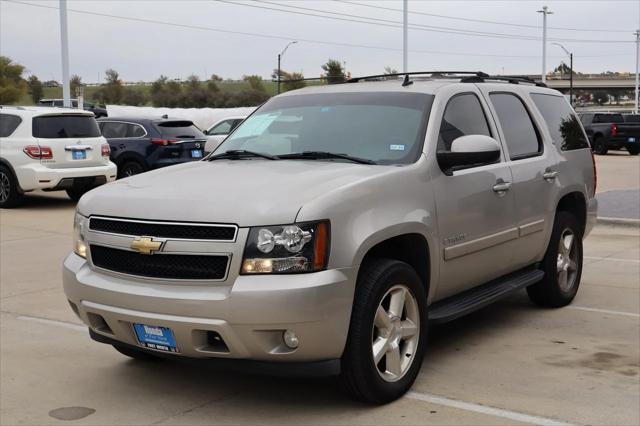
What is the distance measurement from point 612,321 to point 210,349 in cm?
387

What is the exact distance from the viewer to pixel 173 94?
97062mm

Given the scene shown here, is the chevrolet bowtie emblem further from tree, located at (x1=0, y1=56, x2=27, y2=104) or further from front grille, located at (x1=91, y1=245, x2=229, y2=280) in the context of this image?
tree, located at (x1=0, y1=56, x2=27, y2=104)

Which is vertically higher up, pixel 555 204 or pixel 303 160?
pixel 303 160

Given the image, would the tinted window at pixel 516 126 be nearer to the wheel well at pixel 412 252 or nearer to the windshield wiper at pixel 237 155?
the wheel well at pixel 412 252

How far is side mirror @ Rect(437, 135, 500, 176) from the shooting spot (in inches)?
208

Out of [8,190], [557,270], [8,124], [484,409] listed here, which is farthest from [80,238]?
[8,124]

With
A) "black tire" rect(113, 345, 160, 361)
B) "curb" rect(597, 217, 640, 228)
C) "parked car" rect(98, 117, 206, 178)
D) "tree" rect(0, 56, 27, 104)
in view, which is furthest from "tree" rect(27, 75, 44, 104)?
"black tire" rect(113, 345, 160, 361)

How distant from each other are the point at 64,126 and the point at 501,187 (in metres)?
10.9

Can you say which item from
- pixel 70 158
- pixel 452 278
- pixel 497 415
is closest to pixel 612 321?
pixel 452 278

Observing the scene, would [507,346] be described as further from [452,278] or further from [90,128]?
[90,128]

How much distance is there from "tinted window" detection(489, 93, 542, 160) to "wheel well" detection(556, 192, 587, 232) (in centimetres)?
78

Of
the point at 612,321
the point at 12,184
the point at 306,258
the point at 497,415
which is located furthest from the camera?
the point at 12,184

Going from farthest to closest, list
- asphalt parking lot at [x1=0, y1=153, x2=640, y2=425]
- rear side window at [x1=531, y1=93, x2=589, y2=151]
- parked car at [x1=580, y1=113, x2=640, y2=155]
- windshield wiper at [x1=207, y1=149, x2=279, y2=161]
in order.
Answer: parked car at [x1=580, y1=113, x2=640, y2=155], rear side window at [x1=531, y1=93, x2=589, y2=151], windshield wiper at [x1=207, y1=149, x2=279, y2=161], asphalt parking lot at [x1=0, y1=153, x2=640, y2=425]

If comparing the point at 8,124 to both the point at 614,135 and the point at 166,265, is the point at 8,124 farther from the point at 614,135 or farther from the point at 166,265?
the point at 614,135
